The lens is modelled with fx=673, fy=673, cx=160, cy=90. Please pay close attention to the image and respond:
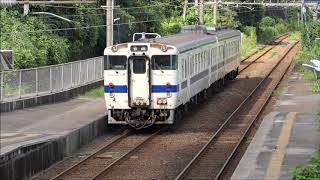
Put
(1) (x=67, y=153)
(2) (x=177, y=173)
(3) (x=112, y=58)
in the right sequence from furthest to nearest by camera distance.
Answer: (3) (x=112, y=58) < (1) (x=67, y=153) < (2) (x=177, y=173)

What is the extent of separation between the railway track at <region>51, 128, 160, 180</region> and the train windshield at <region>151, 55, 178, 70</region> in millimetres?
2111

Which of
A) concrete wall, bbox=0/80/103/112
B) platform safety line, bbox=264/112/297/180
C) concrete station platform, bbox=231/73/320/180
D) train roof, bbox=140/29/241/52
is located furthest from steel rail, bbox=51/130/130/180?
platform safety line, bbox=264/112/297/180

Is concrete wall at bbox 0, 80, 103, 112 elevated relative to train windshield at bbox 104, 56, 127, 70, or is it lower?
lower

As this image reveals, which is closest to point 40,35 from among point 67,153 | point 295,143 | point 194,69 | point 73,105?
point 73,105

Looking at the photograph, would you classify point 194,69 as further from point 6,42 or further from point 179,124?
point 6,42

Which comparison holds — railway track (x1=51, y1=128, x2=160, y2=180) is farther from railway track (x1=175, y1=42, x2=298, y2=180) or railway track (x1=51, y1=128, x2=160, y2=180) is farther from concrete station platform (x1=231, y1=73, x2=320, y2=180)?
concrete station platform (x1=231, y1=73, x2=320, y2=180)

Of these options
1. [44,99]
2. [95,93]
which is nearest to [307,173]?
[44,99]

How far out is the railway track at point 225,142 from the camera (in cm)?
1546

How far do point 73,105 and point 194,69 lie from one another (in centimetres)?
446

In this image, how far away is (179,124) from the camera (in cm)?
2250

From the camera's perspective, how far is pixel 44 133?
17250mm

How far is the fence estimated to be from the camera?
851 inches

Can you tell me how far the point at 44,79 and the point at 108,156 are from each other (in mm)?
7328

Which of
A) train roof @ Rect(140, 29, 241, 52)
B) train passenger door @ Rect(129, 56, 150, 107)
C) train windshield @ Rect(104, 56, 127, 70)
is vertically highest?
train roof @ Rect(140, 29, 241, 52)
